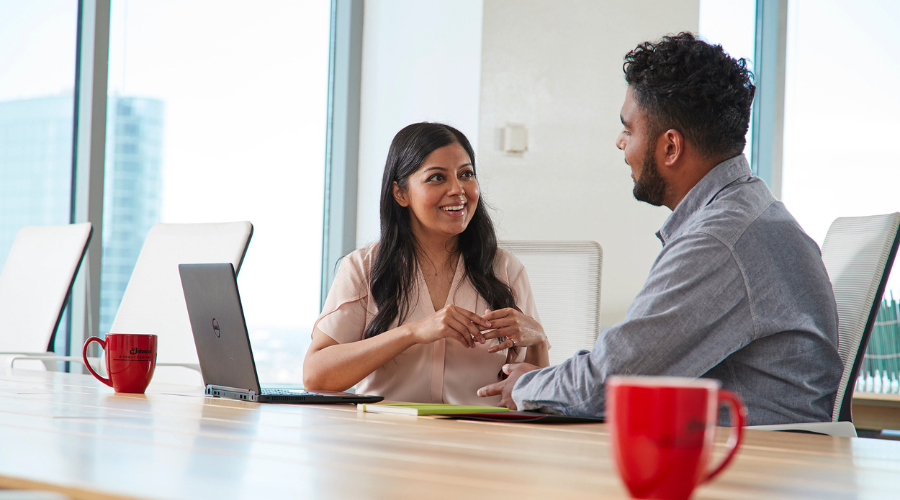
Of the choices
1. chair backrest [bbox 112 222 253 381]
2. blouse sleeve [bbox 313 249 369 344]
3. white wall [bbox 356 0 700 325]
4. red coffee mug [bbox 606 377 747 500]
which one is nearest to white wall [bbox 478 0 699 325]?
white wall [bbox 356 0 700 325]

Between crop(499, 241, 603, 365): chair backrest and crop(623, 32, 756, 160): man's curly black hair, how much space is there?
65cm

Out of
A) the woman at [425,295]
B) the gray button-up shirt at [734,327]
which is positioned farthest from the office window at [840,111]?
the gray button-up shirt at [734,327]

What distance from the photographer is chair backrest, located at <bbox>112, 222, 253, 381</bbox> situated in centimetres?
235

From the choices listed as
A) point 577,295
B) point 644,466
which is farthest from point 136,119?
point 644,466

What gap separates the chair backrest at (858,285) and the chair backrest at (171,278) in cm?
150

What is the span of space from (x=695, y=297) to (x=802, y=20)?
3447 millimetres

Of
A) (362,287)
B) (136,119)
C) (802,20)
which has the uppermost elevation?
(802,20)

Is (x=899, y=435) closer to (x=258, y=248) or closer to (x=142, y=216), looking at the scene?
(x=258, y=248)

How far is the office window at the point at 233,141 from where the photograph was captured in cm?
341

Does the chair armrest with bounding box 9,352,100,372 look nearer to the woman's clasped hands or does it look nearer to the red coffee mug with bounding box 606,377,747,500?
the woman's clasped hands

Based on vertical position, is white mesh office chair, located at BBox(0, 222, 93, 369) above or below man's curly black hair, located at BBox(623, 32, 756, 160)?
below

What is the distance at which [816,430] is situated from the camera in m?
1.25

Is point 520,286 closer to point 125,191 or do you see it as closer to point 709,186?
point 709,186

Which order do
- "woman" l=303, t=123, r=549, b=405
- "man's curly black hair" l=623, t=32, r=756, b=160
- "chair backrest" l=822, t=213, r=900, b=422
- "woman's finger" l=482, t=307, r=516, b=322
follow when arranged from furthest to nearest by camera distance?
"woman" l=303, t=123, r=549, b=405 → "woman's finger" l=482, t=307, r=516, b=322 → "man's curly black hair" l=623, t=32, r=756, b=160 → "chair backrest" l=822, t=213, r=900, b=422
